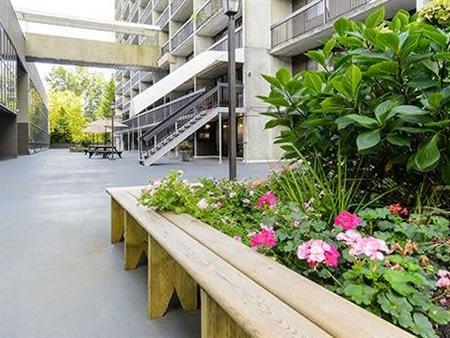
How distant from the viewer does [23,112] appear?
20.9m

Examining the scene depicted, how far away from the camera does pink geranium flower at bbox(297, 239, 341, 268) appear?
4.14 ft

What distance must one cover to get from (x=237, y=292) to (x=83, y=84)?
191ft

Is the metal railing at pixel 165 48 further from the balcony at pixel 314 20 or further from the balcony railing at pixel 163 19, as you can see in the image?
the balcony at pixel 314 20

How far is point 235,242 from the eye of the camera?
5.56 feet

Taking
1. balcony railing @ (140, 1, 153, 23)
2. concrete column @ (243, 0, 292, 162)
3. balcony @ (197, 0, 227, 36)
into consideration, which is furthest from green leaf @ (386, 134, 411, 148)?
balcony railing @ (140, 1, 153, 23)

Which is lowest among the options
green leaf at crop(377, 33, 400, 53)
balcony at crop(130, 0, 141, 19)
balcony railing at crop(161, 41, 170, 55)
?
green leaf at crop(377, 33, 400, 53)

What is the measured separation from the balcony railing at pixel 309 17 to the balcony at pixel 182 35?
6.37 metres

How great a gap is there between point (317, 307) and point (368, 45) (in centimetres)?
147

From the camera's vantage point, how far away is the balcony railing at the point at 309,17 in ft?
38.9

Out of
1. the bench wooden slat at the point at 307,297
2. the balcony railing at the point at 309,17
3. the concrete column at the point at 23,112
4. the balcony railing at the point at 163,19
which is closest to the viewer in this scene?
the bench wooden slat at the point at 307,297

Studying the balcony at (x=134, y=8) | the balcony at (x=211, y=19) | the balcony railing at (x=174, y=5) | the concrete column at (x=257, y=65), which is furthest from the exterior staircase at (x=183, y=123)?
the balcony at (x=134, y=8)

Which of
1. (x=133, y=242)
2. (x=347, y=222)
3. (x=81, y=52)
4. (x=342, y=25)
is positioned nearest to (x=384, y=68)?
(x=342, y=25)

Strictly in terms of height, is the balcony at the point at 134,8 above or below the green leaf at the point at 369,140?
above

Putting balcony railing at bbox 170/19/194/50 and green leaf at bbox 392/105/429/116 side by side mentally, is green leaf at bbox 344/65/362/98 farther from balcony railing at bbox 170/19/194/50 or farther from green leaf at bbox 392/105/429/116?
balcony railing at bbox 170/19/194/50
